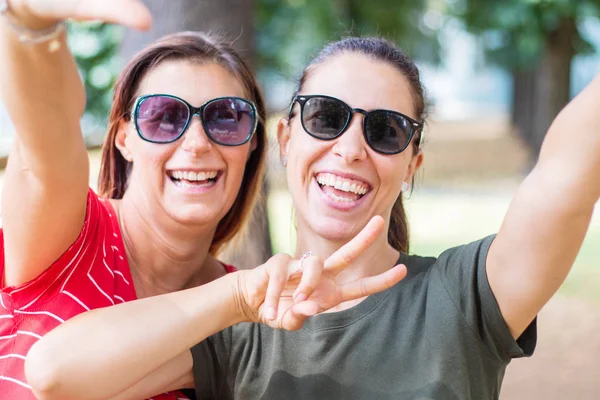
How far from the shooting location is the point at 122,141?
3.37 m

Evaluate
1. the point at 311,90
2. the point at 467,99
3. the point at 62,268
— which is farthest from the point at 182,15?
the point at 467,99

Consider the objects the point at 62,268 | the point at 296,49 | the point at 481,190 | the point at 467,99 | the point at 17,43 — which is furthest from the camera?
the point at 467,99

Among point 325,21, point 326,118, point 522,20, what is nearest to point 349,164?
point 326,118

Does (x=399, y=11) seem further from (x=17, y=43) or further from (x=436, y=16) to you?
(x=17, y=43)

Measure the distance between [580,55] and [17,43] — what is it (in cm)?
1701

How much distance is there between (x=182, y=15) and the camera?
5.58 meters

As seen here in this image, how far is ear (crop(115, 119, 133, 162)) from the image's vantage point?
3.32m

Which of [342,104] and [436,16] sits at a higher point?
[436,16]

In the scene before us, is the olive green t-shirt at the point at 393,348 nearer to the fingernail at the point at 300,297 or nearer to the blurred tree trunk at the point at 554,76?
the fingernail at the point at 300,297

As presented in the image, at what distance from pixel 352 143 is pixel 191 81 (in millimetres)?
765

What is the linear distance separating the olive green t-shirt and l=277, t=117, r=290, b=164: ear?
645 millimetres

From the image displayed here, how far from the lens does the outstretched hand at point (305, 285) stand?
86.7 inches

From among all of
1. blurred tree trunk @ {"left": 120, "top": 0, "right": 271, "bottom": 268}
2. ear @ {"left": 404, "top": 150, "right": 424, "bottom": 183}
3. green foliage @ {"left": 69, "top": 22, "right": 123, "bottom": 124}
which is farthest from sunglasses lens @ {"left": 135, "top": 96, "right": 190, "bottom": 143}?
green foliage @ {"left": 69, "top": 22, "right": 123, "bottom": 124}

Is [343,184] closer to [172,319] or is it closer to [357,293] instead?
[357,293]
